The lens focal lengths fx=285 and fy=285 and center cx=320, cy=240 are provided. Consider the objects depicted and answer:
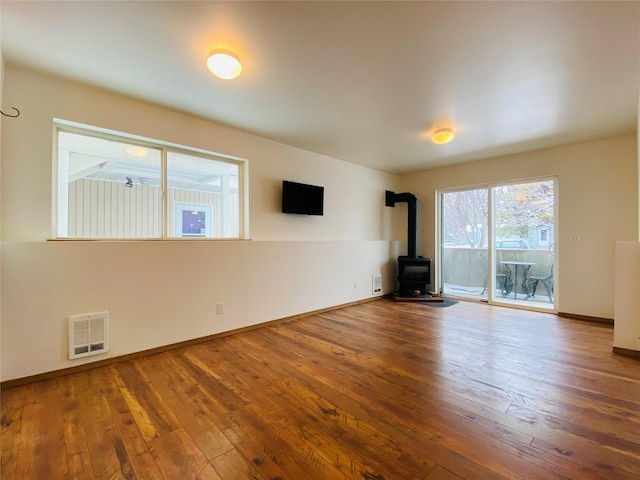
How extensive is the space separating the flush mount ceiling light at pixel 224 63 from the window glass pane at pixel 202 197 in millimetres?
1500

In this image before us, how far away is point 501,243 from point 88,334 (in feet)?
19.4

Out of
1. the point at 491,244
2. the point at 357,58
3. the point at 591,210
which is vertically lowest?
the point at 491,244

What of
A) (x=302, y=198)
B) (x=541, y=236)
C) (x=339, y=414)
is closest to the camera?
(x=339, y=414)

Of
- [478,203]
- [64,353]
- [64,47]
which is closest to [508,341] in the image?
[478,203]

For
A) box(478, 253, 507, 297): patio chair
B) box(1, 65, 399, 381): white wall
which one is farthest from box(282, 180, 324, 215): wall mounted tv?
box(478, 253, 507, 297): patio chair

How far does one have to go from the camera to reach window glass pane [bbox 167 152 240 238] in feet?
11.1

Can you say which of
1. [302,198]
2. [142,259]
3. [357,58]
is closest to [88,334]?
[142,259]

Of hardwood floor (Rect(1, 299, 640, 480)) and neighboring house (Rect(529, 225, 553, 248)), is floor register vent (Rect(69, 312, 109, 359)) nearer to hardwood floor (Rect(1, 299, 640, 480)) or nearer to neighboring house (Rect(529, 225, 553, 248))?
hardwood floor (Rect(1, 299, 640, 480))

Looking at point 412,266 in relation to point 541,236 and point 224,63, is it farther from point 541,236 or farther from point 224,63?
point 224,63

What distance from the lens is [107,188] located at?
2963 millimetres

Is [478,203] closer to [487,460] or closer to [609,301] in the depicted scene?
[609,301]

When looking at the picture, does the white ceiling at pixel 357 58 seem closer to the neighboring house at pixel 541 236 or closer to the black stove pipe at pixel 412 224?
the neighboring house at pixel 541 236

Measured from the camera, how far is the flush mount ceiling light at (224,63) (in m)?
2.17

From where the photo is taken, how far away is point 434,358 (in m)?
2.73
